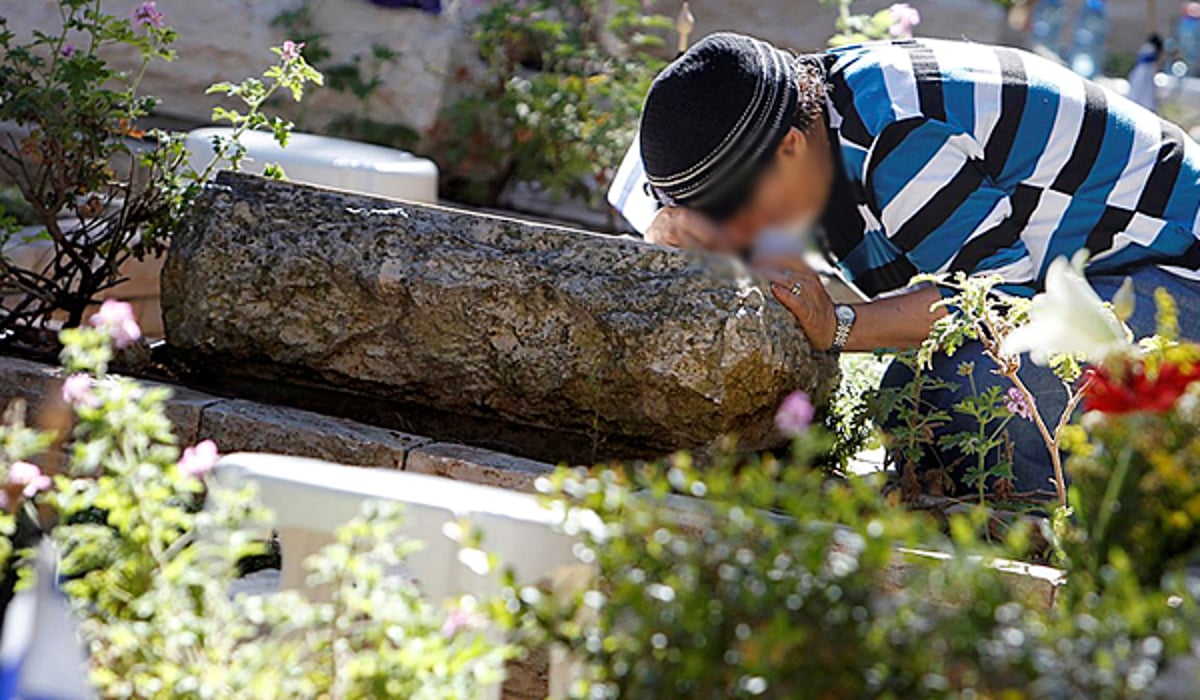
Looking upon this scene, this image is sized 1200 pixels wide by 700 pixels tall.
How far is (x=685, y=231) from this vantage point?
2.54 metres

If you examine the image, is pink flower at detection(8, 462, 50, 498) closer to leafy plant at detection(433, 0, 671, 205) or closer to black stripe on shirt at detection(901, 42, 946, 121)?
black stripe on shirt at detection(901, 42, 946, 121)

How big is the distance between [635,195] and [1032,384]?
33.6 inches

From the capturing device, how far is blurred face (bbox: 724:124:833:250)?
7.81 ft

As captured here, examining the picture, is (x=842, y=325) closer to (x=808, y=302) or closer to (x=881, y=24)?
(x=808, y=302)

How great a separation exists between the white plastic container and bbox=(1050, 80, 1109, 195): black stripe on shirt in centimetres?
173

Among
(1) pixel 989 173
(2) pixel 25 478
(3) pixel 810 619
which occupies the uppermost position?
(3) pixel 810 619

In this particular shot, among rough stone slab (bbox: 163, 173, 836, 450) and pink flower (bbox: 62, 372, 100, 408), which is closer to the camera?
pink flower (bbox: 62, 372, 100, 408)

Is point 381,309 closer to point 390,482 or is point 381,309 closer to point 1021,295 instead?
point 390,482

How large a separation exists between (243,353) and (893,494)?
1162mm

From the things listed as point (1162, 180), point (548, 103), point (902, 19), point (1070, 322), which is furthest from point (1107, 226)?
point (548, 103)

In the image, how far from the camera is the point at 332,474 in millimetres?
1662

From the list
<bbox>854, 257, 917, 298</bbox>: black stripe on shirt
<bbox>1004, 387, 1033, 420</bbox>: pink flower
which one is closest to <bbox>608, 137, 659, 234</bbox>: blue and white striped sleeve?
<bbox>854, 257, 917, 298</bbox>: black stripe on shirt

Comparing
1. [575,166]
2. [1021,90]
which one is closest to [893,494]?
[1021,90]

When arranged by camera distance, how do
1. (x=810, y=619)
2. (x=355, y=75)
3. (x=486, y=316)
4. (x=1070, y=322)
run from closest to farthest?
(x=810, y=619) → (x=1070, y=322) → (x=486, y=316) → (x=355, y=75)
